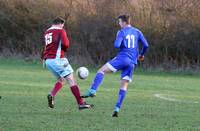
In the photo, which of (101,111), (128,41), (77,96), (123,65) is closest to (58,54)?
(77,96)

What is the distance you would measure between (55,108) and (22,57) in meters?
24.3

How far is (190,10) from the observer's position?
106 feet

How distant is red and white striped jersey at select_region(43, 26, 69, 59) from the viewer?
12.6 meters

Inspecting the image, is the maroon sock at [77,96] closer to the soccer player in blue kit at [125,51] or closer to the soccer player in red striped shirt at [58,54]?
the soccer player in red striped shirt at [58,54]

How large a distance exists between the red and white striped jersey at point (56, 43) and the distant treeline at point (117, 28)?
19.1 metres

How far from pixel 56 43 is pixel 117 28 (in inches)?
804

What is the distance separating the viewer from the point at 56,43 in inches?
497

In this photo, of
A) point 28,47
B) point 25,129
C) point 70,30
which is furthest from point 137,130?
point 28,47

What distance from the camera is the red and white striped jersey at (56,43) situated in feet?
41.3

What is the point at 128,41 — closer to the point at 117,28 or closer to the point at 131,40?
the point at 131,40

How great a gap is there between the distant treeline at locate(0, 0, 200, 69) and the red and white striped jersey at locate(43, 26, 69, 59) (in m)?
19.1

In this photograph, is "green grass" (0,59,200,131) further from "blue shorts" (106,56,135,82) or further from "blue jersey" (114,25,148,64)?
"blue jersey" (114,25,148,64)

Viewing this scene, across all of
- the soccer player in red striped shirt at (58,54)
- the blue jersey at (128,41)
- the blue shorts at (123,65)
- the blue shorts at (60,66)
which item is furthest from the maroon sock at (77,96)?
the blue jersey at (128,41)

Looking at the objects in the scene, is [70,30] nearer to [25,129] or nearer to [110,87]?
[110,87]
